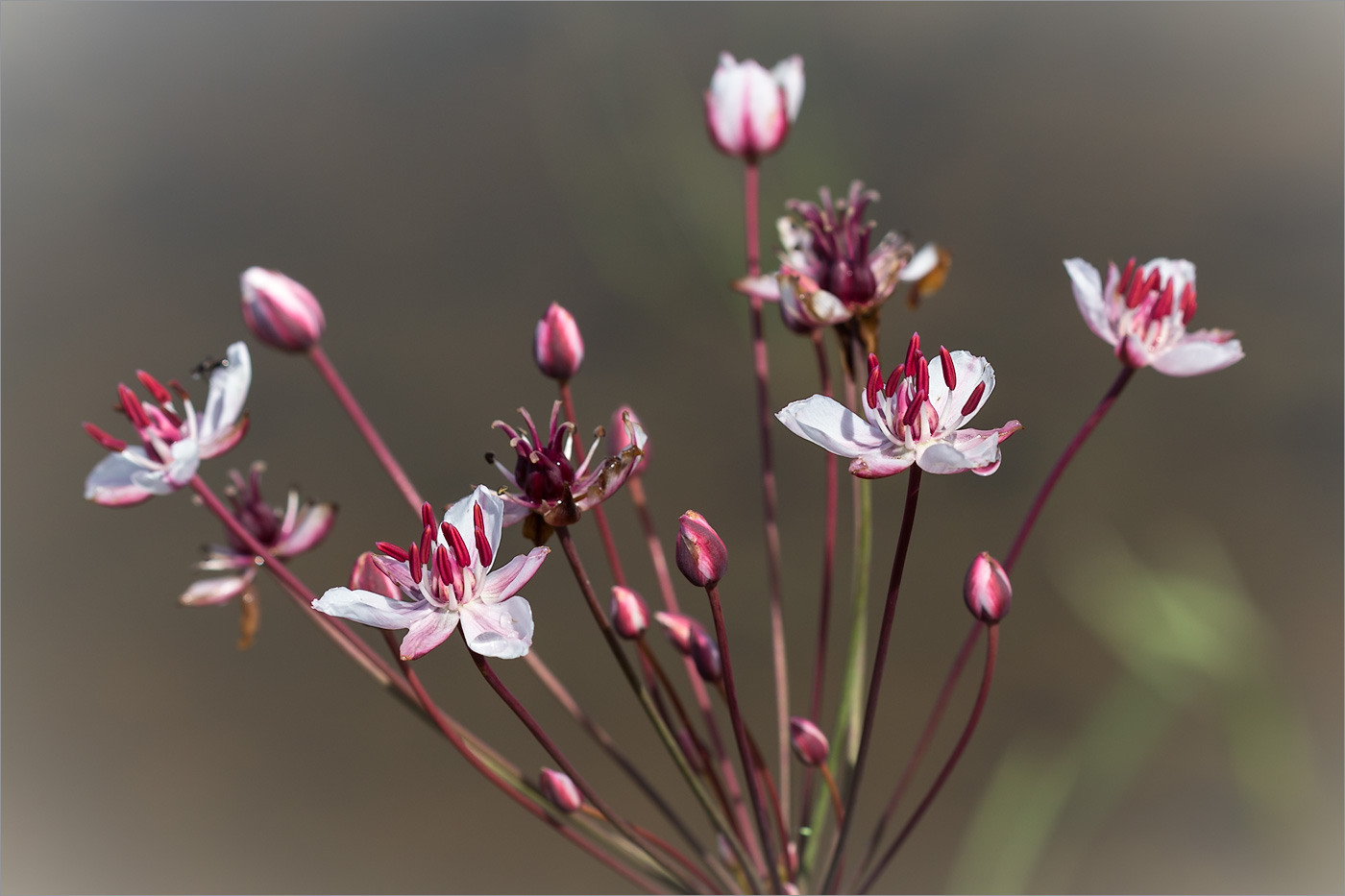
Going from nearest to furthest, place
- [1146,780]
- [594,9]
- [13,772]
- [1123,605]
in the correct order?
[1123,605], [1146,780], [13,772], [594,9]

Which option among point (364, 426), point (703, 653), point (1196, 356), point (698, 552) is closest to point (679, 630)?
point (703, 653)

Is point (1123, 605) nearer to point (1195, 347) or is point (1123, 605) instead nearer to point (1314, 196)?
point (1195, 347)

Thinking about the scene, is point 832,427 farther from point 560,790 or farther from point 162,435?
point 162,435

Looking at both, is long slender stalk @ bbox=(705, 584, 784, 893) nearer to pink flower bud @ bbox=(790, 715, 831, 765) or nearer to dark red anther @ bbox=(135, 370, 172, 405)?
pink flower bud @ bbox=(790, 715, 831, 765)

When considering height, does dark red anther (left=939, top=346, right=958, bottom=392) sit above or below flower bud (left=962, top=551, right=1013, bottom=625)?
above

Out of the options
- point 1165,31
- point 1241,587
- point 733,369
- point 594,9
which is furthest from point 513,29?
point 1241,587

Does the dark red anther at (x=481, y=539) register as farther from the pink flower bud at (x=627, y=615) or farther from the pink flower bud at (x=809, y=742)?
the pink flower bud at (x=809, y=742)

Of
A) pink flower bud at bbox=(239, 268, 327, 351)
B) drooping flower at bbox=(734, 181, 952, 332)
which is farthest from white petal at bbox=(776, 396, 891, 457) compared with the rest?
pink flower bud at bbox=(239, 268, 327, 351)
